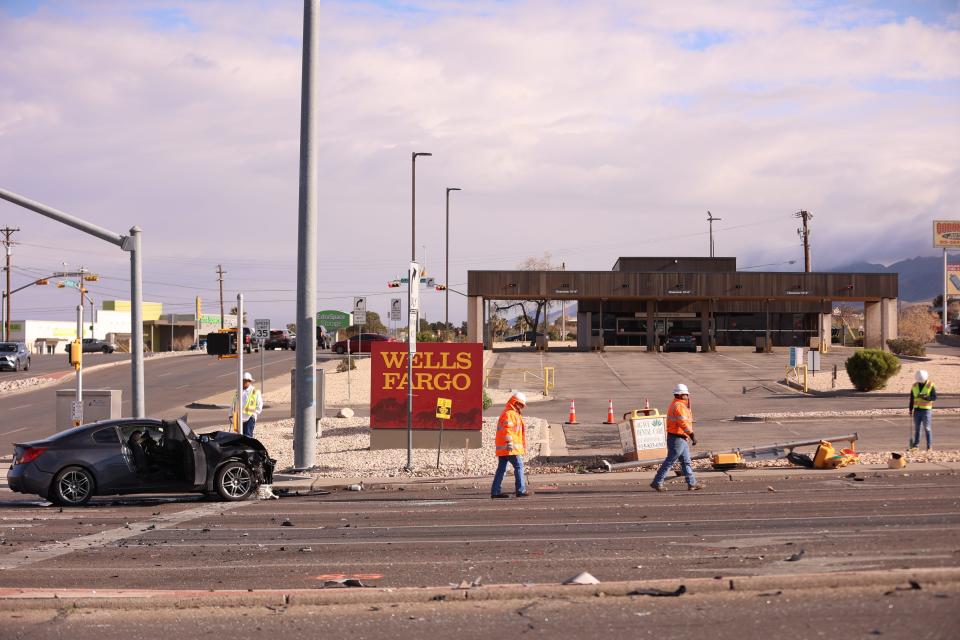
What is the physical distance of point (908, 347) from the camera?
57.5 metres

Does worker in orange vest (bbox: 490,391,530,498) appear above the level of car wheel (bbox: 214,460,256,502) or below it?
above

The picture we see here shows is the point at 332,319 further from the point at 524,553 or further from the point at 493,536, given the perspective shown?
the point at 524,553

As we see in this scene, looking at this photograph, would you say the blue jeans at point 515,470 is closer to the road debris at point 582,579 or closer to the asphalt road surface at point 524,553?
the asphalt road surface at point 524,553

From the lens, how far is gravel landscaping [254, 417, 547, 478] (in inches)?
757

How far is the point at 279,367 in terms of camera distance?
5744 cm

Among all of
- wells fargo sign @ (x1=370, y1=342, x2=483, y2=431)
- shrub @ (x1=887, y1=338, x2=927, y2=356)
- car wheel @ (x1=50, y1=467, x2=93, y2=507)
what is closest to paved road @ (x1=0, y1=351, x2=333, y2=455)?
wells fargo sign @ (x1=370, y1=342, x2=483, y2=431)

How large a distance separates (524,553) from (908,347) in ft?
176

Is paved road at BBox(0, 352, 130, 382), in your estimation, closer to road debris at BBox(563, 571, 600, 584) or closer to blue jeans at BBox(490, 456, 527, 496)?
blue jeans at BBox(490, 456, 527, 496)

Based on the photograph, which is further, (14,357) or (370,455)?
(14,357)

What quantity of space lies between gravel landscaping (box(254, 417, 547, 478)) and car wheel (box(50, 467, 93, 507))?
4724 millimetres

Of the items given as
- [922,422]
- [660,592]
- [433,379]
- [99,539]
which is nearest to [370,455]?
[433,379]

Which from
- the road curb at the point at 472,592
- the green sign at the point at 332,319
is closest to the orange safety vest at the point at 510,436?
the road curb at the point at 472,592

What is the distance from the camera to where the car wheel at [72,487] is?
15.4 meters

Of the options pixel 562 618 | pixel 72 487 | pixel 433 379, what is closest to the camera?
pixel 562 618
